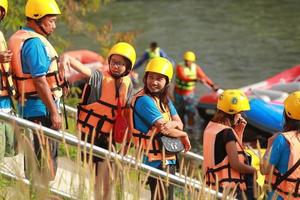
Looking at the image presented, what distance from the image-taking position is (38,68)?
473cm

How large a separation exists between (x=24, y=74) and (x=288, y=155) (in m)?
1.80

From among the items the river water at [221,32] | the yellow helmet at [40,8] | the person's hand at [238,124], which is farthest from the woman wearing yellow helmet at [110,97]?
the river water at [221,32]

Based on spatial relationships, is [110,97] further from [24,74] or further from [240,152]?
[240,152]

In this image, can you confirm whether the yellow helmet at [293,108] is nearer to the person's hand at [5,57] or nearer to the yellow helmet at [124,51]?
the yellow helmet at [124,51]

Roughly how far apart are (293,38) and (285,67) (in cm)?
378

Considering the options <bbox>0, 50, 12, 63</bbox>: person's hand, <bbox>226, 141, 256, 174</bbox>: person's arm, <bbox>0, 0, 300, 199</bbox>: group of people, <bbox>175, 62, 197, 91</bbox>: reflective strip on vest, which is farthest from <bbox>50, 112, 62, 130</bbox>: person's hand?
<bbox>175, 62, 197, 91</bbox>: reflective strip on vest

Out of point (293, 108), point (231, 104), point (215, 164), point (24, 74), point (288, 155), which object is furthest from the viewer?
point (231, 104)

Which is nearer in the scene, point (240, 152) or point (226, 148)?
point (226, 148)

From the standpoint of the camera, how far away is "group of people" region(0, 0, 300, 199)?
15.2ft

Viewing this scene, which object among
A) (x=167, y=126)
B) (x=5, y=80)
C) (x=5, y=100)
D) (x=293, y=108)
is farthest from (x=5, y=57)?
(x=293, y=108)

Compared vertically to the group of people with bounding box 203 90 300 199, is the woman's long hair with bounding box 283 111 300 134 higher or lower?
higher

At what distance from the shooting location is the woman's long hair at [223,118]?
5014 millimetres

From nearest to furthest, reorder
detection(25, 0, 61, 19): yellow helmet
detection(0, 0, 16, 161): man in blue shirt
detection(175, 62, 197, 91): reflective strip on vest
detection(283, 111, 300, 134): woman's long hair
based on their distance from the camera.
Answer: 1. detection(0, 0, 16, 161): man in blue shirt
2. detection(283, 111, 300, 134): woman's long hair
3. detection(25, 0, 61, 19): yellow helmet
4. detection(175, 62, 197, 91): reflective strip on vest

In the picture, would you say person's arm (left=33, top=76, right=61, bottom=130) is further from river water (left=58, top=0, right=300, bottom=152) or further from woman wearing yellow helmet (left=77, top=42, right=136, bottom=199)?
river water (left=58, top=0, right=300, bottom=152)
